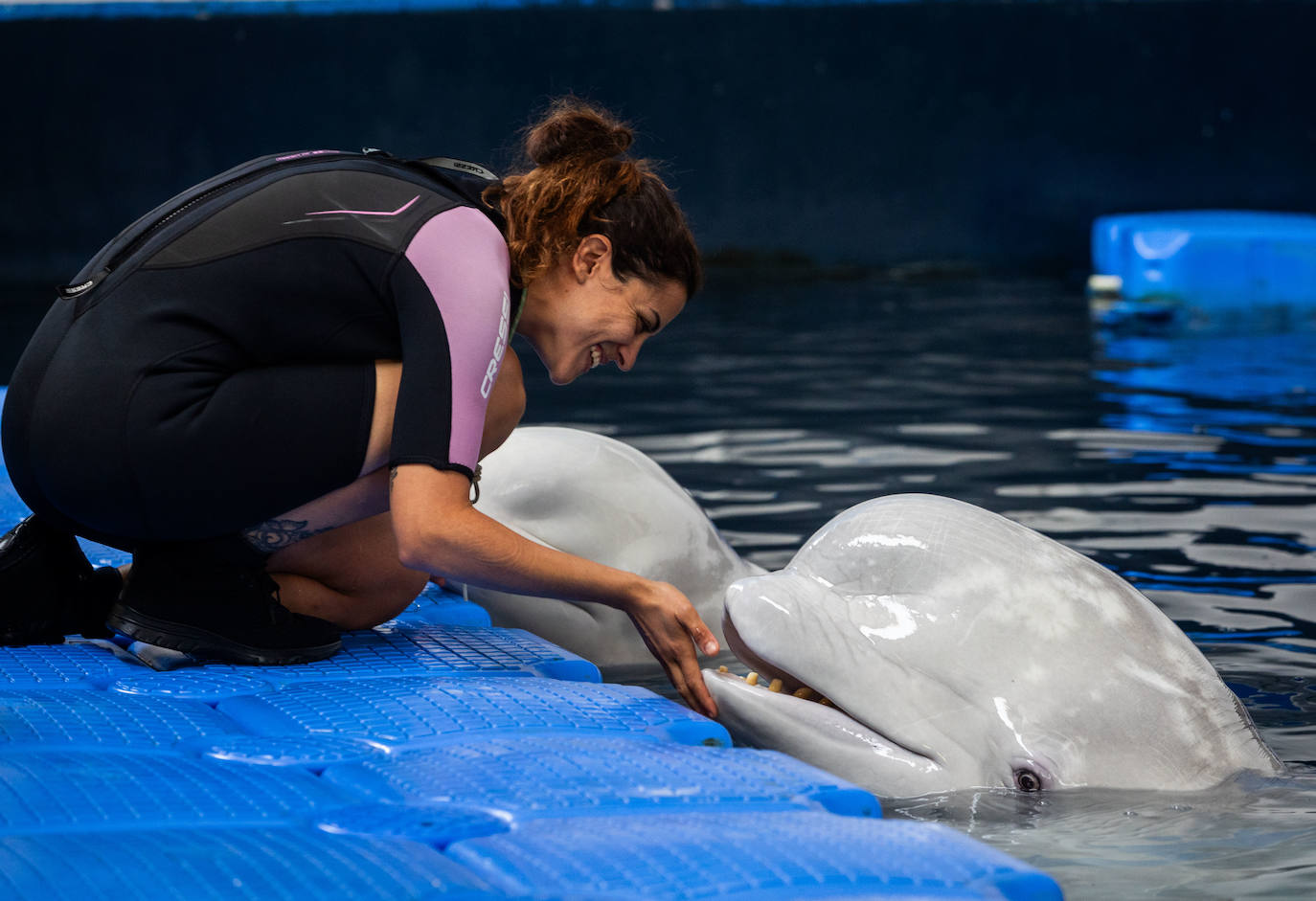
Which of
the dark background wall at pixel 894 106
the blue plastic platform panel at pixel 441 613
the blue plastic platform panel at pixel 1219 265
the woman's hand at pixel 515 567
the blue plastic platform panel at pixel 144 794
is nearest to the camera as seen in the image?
the blue plastic platform panel at pixel 144 794

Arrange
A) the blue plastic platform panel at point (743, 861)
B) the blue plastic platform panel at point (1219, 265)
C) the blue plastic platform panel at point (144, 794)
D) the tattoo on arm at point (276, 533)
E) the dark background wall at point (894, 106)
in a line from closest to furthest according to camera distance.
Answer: the blue plastic platform panel at point (743, 861) → the blue plastic platform panel at point (144, 794) → the tattoo on arm at point (276, 533) → the blue plastic platform panel at point (1219, 265) → the dark background wall at point (894, 106)

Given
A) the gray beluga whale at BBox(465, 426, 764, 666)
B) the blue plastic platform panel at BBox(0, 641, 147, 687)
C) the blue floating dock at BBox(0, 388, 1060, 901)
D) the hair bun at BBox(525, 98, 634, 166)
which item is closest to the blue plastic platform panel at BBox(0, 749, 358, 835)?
the blue floating dock at BBox(0, 388, 1060, 901)

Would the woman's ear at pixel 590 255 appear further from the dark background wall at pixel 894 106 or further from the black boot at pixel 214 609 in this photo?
the dark background wall at pixel 894 106

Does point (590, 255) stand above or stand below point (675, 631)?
above

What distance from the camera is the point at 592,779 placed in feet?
6.07

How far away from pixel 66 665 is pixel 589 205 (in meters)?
1.11

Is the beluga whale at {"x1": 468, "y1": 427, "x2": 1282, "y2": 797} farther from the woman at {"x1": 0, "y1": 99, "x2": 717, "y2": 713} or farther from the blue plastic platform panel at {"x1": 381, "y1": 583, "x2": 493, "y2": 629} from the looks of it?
the blue plastic platform panel at {"x1": 381, "y1": 583, "x2": 493, "y2": 629}

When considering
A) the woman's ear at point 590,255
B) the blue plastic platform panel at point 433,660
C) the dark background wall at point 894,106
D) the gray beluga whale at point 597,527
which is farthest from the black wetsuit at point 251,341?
the dark background wall at point 894,106

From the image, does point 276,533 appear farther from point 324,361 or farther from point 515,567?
point 515,567

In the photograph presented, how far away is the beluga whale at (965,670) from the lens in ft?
7.94

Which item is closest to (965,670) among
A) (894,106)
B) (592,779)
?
(592,779)

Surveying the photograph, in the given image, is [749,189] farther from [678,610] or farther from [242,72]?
[678,610]

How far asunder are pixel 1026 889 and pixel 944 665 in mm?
949

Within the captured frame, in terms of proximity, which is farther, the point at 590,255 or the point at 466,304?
the point at 590,255
